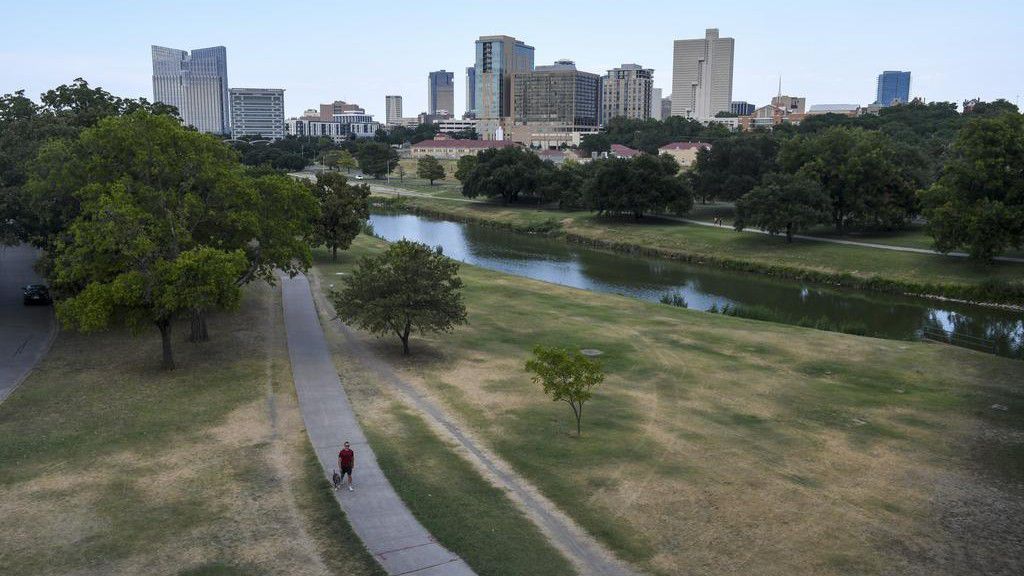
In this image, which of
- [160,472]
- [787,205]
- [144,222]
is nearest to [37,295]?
[144,222]

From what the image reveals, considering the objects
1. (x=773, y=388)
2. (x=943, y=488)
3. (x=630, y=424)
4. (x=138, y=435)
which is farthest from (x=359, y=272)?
(x=943, y=488)

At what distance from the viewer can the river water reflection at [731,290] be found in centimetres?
4450

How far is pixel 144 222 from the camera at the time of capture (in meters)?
28.8

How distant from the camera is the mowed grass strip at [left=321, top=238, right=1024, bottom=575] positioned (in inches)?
663

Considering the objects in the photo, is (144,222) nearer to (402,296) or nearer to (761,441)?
(402,296)

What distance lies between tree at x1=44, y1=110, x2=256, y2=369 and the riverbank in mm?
44517

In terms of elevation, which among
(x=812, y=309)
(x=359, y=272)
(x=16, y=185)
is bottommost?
(x=812, y=309)

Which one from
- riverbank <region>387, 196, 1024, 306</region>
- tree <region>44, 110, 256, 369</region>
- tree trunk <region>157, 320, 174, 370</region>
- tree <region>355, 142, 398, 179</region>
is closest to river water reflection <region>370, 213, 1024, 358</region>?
riverbank <region>387, 196, 1024, 306</region>

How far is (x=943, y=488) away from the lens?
19.8 metres

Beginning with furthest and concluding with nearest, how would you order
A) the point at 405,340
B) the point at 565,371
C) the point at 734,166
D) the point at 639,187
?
the point at 734,166 < the point at 639,187 < the point at 405,340 < the point at 565,371

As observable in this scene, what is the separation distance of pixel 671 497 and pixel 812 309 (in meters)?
34.9

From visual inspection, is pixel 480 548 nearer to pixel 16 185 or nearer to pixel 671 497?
pixel 671 497

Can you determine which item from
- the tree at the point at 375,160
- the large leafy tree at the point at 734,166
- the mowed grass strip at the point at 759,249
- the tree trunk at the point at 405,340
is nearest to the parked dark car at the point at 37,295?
the tree trunk at the point at 405,340

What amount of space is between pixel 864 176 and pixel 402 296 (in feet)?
181
